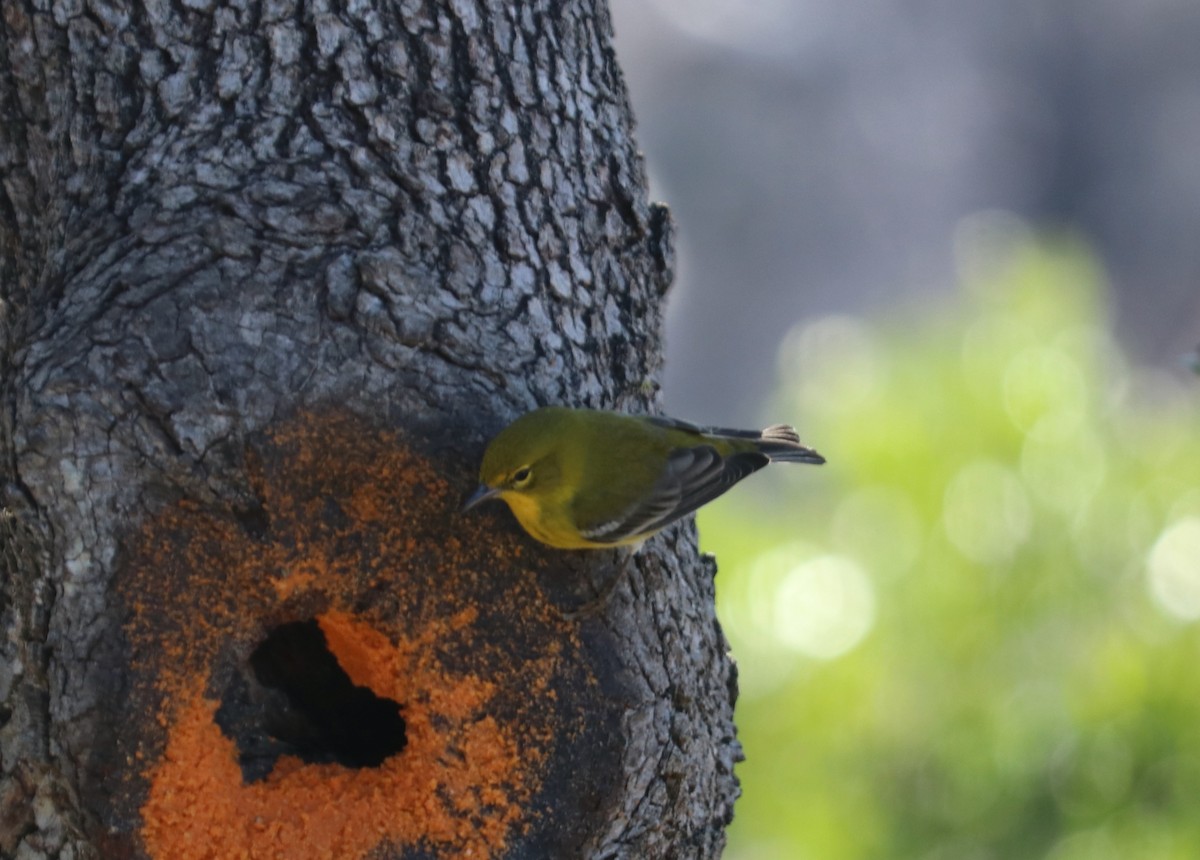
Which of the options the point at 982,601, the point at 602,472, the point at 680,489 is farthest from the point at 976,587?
the point at 602,472

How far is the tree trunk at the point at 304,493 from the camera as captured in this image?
2367 mm

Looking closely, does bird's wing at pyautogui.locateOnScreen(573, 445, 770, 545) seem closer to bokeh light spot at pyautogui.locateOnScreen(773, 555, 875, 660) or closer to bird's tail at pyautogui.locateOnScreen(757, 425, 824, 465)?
bird's tail at pyautogui.locateOnScreen(757, 425, 824, 465)

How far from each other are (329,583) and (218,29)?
3.59 ft

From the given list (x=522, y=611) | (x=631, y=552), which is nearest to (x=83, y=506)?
(x=522, y=611)

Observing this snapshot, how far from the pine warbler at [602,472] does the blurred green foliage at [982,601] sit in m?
1.01

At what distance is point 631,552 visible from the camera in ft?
8.65

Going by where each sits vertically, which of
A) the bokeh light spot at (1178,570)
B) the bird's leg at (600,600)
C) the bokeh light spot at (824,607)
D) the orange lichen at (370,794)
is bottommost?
the orange lichen at (370,794)

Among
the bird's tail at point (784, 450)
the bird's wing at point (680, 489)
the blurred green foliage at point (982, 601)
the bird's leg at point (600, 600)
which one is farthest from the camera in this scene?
the blurred green foliage at point (982, 601)

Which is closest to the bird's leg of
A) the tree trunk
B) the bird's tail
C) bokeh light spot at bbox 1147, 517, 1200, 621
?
the tree trunk

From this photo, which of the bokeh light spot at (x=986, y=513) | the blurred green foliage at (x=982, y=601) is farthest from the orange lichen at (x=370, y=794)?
the bokeh light spot at (x=986, y=513)

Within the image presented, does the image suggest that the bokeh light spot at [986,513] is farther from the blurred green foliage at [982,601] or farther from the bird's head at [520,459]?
the bird's head at [520,459]

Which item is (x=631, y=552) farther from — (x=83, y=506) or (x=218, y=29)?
(x=218, y=29)

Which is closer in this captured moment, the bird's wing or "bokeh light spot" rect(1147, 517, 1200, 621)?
the bird's wing

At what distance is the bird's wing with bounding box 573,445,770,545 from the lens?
2662mm
